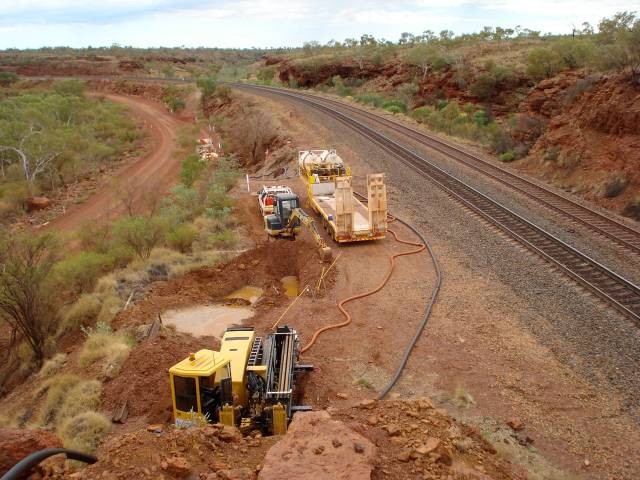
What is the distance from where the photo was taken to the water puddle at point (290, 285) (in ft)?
53.8

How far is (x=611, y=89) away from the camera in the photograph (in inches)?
962

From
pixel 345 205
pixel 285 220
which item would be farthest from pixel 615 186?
pixel 285 220

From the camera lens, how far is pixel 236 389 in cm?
945

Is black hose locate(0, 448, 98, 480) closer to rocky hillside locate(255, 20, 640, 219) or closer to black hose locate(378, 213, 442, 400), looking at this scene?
black hose locate(378, 213, 442, 400)

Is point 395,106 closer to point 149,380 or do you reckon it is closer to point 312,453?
point 149,380

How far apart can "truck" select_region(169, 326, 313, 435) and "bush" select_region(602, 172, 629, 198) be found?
1627 cm

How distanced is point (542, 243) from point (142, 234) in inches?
529

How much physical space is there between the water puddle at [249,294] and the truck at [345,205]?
123 inches

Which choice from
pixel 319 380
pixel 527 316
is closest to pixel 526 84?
pixel 527 316

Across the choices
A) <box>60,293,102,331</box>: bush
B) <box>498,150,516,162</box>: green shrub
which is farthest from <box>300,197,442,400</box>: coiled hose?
<box>498,150,516,162</box>: green shrub

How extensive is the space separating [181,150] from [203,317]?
111 ft

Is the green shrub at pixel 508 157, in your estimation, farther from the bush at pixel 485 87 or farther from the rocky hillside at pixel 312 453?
the rocky hillside at pixel 312 453

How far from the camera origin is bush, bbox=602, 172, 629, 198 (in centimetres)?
2083

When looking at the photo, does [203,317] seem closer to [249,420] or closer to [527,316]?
→ [249,420]
